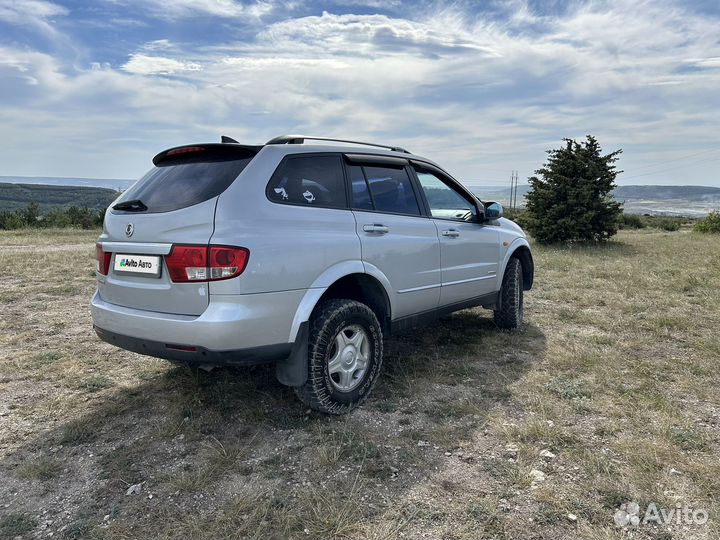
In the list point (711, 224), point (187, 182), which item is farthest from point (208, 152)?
point (711, 224)

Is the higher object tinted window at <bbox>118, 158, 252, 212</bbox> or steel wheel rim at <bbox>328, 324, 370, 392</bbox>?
tinted window at <bbox>118, 158, 252, 212</bbox>

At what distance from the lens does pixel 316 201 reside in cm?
327

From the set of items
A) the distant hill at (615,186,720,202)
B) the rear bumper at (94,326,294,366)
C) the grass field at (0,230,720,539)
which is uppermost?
the distant hill at (615,186,720,202)

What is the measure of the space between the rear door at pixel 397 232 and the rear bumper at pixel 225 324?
2.68 ft

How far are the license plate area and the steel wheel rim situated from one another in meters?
1.20

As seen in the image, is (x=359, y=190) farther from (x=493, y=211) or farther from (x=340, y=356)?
Result: (x=493, y=211)

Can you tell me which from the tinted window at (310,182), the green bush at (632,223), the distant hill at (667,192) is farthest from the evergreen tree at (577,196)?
the distant hill at (667,192)

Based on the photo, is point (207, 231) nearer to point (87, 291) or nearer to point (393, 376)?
point (393, 376)

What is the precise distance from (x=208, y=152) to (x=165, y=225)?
631 millimetres

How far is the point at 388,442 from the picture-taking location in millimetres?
2975

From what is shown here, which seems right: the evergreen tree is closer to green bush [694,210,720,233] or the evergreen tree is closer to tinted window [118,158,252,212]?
green bush [694,210,720,233]

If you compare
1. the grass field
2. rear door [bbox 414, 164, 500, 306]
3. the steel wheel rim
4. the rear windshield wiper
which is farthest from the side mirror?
the rear windshield wiper

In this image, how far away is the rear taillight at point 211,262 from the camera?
271 centimetres

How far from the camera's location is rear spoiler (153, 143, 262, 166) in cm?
310
